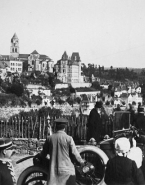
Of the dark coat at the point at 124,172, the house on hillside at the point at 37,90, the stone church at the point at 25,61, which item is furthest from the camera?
the stone church at the point at 25,61

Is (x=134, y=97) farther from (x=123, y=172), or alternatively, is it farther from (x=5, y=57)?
(x=123, y=172)

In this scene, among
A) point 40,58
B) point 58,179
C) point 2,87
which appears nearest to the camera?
point 58,179

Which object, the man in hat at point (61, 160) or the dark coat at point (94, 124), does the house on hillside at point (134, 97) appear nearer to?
the dark coat at point (94, 124)

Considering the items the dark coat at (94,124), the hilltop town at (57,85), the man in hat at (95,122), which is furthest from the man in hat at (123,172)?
the hilltop town at (57,85)

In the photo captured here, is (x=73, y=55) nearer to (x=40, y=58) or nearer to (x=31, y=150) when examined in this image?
(x=40, y=58)

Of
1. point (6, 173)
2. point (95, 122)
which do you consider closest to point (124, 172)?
point (6, 173)

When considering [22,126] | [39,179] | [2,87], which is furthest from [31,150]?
[2,87]

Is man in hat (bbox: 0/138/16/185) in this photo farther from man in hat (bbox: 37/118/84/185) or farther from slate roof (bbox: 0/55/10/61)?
slate roof (bbox: 0/55/10/61)
